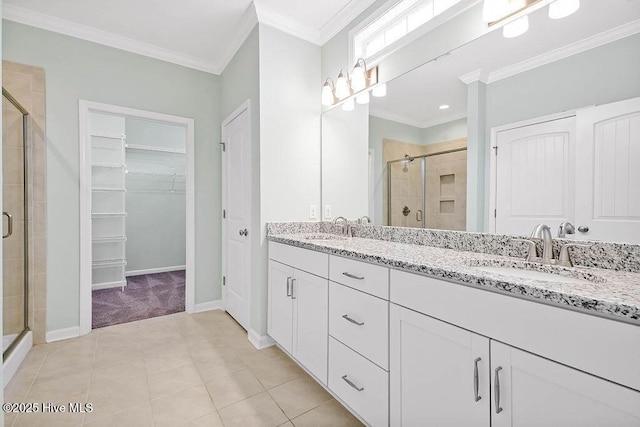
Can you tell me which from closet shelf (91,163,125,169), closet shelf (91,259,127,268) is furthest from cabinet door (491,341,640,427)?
closet shelf (91,163,125,169)

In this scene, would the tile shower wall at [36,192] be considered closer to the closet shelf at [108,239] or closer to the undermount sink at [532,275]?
the closet shelf at [108,239]

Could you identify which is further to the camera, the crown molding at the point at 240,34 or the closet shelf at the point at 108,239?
the closet shelf at the point at 108,239

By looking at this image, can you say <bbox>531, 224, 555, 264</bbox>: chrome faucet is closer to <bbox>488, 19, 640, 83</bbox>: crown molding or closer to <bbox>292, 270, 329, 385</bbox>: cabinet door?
<bbox>488, 19, 640, 83</bbox>: crown molding

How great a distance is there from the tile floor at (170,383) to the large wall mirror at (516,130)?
1.25 meters

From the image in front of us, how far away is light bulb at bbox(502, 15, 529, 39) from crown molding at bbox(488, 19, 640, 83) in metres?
0.14

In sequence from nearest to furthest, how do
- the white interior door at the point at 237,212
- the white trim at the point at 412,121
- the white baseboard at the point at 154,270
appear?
the white trim at the point at 412,121, the white interior door at the point at 237,212, the white baseboard at the point at 154,270

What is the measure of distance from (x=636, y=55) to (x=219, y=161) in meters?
3.08

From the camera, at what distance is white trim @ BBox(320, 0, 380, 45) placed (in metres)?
2.16

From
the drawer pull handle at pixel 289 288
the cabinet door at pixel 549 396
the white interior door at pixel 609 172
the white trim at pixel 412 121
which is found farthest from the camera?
the drawer pull handle at pixel 289 288

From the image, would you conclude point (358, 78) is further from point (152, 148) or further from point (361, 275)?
point (152, 148)

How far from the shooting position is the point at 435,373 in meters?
1.05

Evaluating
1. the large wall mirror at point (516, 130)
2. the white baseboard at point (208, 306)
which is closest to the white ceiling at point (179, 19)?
the large wall mirror at point (516, 130)

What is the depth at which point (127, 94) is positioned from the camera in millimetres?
2732

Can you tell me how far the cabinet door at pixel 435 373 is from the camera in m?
0.92
